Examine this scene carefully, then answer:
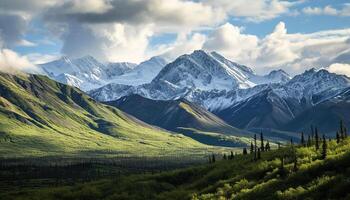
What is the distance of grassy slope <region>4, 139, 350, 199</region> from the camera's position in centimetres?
4922

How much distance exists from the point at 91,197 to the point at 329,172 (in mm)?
103038

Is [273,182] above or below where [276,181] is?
below

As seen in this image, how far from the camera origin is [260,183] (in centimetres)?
6831

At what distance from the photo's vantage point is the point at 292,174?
61.7 m

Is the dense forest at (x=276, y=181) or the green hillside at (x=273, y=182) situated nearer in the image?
the green hillside at (x=273, y=182)

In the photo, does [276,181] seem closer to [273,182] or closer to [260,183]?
[273,182]

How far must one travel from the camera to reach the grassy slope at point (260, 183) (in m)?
49.2

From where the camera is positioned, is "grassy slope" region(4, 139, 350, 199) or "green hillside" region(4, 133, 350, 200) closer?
"green hillside" region(4, 133, 350, 200)

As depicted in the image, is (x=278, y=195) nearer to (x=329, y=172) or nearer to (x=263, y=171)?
(x=329, y=172)

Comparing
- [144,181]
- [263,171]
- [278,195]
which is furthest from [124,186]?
[278,195]

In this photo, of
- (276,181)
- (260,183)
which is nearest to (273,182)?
(276,181)

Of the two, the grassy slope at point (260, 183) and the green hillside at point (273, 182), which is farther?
the grassy slope at point (260, 183)

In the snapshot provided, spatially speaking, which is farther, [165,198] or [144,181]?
[144,181]

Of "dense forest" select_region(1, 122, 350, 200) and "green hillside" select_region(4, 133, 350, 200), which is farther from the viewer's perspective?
"dense forest" select_region(1, 122, 350, 200)
